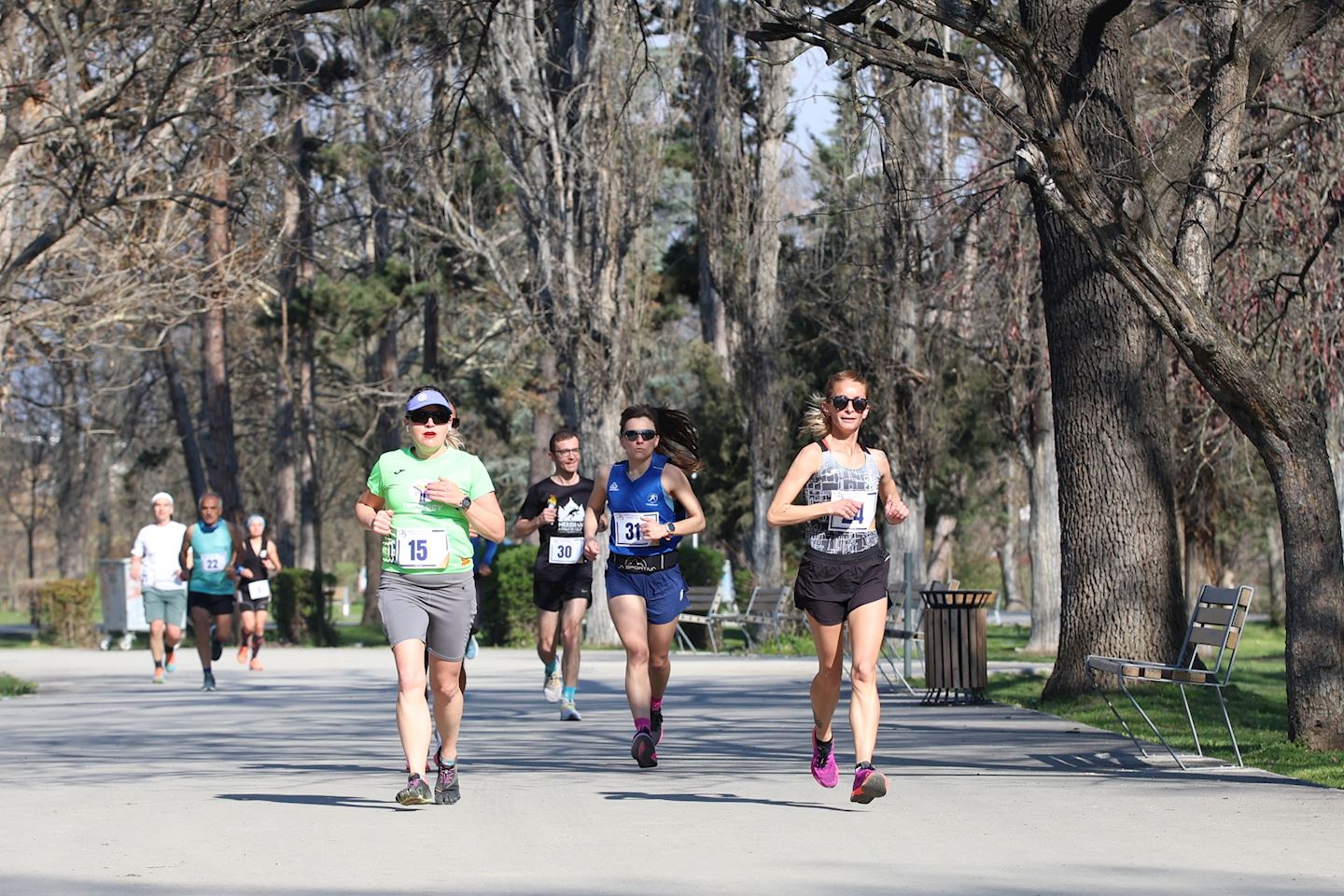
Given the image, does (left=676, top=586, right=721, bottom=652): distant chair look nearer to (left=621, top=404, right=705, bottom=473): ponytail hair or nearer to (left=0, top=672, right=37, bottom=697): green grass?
(left=0, top=672, right=37, bottom=697): green grass

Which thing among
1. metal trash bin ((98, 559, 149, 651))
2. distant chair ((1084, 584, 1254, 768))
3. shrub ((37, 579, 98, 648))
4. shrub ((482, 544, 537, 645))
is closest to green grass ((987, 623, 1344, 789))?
distant chair ((1084, 584, 1254, 768))

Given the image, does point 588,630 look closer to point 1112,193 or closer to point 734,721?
point 734,721

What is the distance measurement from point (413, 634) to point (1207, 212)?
26.1 feet

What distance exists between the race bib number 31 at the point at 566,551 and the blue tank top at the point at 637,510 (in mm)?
3031

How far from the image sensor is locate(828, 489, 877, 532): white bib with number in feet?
29.4

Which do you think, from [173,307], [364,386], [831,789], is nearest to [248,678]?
[173,307]

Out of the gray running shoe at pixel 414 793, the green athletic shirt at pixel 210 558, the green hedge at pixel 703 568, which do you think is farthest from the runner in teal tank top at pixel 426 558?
the green hedge at pixel 703 568

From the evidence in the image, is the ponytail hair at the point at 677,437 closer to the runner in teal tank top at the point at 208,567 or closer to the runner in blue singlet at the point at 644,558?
the runner in blue singlet at the point at 644,558

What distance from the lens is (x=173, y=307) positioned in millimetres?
22672

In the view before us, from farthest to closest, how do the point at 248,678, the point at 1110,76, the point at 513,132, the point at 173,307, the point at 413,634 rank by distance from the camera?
1. the point at 513,132
2. the point at 173,307
3. the point at 248,678
4. the point at 1110,76
5. the point at 413,634

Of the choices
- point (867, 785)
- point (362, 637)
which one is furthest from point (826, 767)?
point (362, 637)

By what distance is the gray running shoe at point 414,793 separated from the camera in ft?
28.5

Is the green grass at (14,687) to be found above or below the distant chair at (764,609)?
below

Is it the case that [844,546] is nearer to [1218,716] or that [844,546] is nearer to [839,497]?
[839,497]
